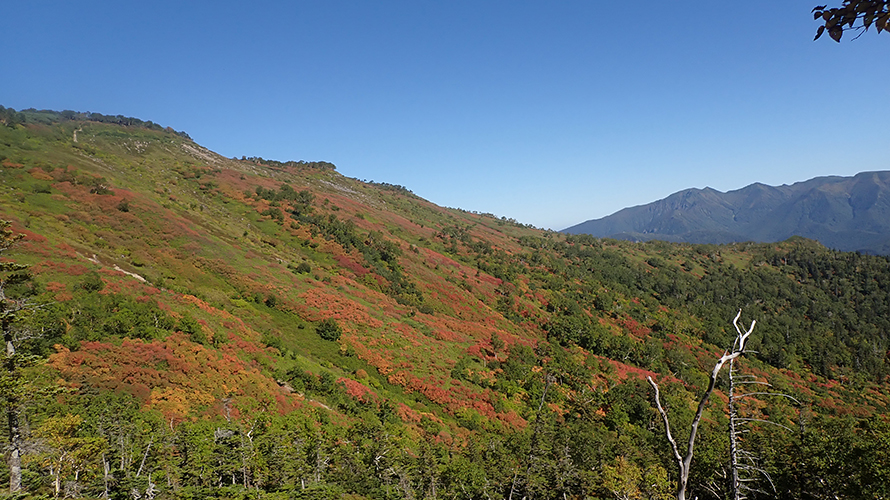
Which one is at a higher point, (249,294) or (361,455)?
(249,294)

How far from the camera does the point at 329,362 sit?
4800cm

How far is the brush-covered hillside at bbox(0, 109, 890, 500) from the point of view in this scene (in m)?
24.3

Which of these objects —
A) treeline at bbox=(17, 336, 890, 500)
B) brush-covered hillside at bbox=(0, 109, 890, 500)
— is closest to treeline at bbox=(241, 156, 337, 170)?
brush-covered hillside at bbox=(0, 109, 890, 500)

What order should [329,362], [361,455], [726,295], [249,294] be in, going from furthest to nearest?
[726,295]
[249,294]
[329,362]
[361,455]

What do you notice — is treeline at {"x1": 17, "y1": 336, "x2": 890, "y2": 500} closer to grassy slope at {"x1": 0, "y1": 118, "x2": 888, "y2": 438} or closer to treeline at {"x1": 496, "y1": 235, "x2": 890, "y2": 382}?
grassy slope at {"x1": 0, "y1": 118, "x2": 888, "y2": 438}

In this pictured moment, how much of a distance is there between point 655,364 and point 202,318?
85.8 metres

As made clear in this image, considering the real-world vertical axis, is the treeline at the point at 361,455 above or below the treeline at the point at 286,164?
below

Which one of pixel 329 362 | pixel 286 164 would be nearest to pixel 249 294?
pixel 329 362

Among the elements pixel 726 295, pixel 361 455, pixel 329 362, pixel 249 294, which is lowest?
pixel 361 455

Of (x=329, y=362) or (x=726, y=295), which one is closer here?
(x=329, y=362)

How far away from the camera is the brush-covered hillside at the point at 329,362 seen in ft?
79.8

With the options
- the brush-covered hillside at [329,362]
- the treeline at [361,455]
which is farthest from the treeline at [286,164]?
the treeline at [361,455]

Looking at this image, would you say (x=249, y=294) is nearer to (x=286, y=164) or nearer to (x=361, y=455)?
(x=361, y=455)

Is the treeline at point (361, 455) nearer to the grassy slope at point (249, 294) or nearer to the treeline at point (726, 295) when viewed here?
the grassy slope at point (249, 294)
